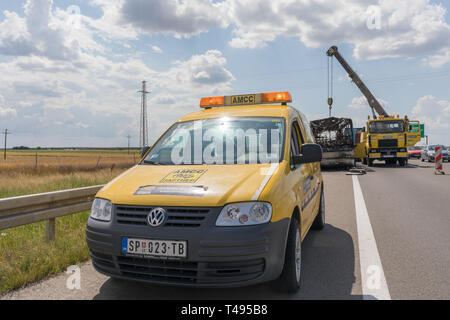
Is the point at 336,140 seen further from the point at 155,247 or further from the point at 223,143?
the point at 155,247

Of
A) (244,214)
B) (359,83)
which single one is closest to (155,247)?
(244,214)

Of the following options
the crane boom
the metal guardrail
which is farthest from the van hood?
the crane boom

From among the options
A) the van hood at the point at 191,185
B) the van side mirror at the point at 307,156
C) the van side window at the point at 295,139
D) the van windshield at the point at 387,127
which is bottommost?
the van hood at the point at 191,185

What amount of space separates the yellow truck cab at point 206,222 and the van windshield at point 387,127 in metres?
21.5

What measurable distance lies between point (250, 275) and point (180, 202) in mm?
787

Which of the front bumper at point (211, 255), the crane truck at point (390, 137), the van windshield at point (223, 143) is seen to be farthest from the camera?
the crane truck at point (390, 137)

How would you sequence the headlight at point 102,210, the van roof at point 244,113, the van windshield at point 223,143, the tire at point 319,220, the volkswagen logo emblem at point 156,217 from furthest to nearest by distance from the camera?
the tire at point 319,220, the van roof at point 244,113, the van windshield at point 223,143, the headlight at point 102,210, the volkswagen logo emblem at point 156,217

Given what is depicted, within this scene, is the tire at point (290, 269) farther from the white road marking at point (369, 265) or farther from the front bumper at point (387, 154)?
the front bumper at point (387, 154)

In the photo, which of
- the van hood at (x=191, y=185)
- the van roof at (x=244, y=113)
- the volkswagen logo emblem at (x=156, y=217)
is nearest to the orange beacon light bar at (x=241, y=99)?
the van roof at (x=244, y=113)

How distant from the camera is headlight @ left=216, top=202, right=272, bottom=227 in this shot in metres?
3.02

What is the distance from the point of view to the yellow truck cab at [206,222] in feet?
9.77

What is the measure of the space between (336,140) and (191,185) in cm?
1981

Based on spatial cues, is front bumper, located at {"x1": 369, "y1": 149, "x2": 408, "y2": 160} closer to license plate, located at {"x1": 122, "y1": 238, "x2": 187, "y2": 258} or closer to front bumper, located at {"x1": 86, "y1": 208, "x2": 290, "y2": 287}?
front bumper, located at {"x1": 86, "y1": 208, "x2": 290, "y2": 287}

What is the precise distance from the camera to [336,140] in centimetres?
2194
